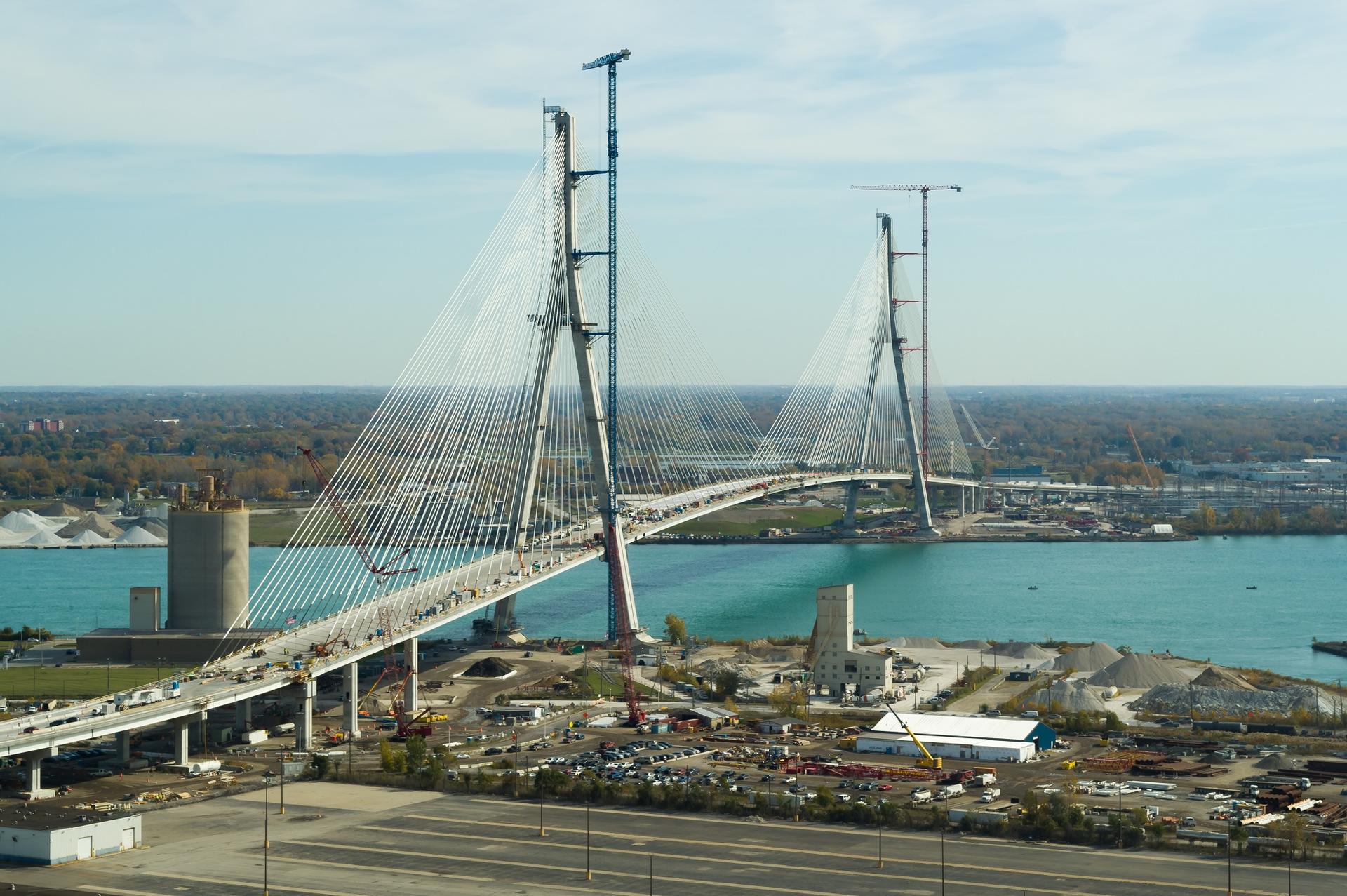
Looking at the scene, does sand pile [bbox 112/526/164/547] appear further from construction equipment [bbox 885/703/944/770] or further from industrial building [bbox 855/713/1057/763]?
construction equipment [bbox 885/703/944/770]

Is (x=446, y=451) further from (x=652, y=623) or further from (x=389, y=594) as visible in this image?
(x=652, y=623)

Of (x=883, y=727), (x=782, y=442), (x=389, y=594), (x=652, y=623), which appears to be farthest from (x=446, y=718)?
(x=782, y=442)

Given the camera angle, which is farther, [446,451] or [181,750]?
[446,451]

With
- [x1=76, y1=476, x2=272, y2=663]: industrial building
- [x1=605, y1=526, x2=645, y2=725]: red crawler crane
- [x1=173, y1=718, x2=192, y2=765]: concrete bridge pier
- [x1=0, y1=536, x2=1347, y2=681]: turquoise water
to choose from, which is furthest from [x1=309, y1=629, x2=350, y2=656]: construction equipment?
[x1=0, y1=536, x2=1347, y2=681]: turquoise water

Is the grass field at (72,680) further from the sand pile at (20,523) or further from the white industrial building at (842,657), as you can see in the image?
the sand pile at (20,523)

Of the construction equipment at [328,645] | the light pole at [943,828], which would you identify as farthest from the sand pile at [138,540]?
the light pole at [943,828]
